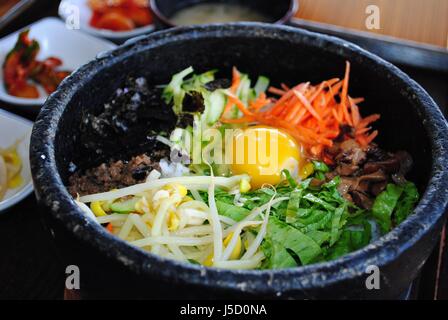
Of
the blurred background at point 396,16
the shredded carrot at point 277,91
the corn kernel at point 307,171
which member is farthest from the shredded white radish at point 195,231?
the blurred background at point 396,16

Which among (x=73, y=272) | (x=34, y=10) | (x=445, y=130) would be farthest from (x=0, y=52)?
(x=445, y=130)

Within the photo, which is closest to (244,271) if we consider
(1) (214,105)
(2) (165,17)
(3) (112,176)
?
(3) (112,176)

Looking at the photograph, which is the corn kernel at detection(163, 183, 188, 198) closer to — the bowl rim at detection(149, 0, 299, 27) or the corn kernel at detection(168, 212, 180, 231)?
the corn kernel at detection(168, 212, 180, 231)

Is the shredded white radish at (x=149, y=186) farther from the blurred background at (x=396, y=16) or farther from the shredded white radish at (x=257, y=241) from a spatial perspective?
the blurred background at (x=396, y=16)

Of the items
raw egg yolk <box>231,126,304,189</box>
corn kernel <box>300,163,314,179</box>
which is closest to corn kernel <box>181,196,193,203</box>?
raw egg yolk <box>231,126,304,189</box>
